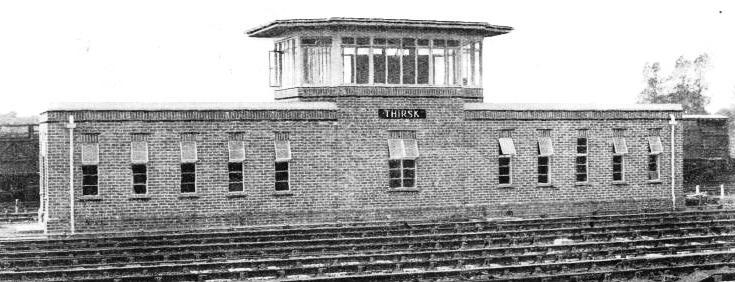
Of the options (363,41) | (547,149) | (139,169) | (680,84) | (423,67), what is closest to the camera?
(139,169)

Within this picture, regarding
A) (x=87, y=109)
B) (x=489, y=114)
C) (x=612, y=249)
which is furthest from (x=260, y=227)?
(x=612, y=249)

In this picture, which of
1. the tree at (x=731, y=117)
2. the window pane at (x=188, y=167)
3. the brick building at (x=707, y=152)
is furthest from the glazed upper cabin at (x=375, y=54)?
the tree at (x=731, y=117)

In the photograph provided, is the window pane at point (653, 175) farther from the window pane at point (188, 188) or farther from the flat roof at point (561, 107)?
the window pane at point (188, 188)

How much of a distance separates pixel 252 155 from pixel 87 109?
4.37 metres

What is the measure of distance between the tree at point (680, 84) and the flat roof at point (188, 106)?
181ft

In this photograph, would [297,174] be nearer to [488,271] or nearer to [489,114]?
[489,114]

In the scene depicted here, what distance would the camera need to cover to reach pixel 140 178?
26.7 meters

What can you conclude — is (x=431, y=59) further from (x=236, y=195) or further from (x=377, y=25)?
(x=236, y=195)

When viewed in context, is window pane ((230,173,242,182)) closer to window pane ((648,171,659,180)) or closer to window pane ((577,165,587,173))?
window pane ((577,165,587,173))

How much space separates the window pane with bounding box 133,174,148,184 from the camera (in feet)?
87.4

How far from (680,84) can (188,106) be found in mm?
59487

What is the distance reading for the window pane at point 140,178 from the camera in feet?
87.4

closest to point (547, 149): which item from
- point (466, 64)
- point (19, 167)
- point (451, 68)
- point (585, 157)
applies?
point (585, 157)

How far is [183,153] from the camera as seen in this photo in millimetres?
26906
